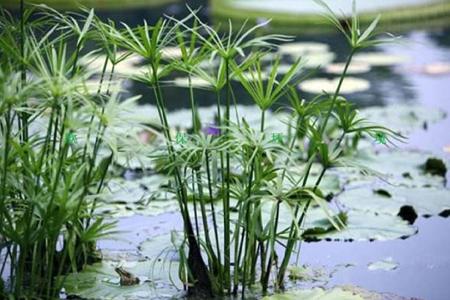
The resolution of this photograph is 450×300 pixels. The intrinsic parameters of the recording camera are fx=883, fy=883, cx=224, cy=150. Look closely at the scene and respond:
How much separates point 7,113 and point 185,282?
0.56 metres

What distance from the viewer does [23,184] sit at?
1811 mm

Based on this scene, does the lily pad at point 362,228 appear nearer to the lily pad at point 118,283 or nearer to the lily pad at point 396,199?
the lily pad at point 396,199

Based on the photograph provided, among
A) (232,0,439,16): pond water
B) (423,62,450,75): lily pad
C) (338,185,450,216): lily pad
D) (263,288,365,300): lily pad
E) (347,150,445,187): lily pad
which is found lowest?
(263,288,365,300): lily pad

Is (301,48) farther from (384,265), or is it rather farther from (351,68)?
(384,265)

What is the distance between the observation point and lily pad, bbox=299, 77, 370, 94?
3.94 meters

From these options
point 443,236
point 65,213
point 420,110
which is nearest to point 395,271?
point 443,236

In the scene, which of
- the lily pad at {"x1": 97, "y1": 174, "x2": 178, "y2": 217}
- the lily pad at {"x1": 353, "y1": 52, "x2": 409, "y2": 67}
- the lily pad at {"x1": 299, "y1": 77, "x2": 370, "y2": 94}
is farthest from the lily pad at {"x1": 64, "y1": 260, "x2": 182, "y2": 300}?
the lily pad at {"x1": 353, "y1": 52, "x2": 409, "y2": 67}

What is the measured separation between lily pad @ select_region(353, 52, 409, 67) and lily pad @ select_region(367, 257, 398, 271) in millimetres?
2360

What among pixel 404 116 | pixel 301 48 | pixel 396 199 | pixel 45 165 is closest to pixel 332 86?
pixel 404 116

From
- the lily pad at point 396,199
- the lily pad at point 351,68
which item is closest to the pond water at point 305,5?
the lily pad at point 351,68

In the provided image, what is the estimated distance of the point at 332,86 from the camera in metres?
4.01

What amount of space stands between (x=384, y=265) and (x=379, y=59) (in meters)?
2.50

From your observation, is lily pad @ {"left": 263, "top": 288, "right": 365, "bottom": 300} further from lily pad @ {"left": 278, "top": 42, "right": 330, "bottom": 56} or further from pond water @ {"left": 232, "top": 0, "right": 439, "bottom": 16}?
pond water @ {"left": 232, "top": 0, "right": 439, "bottom": 16}

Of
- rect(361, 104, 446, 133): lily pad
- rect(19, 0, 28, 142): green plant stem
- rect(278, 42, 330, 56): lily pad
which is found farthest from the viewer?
rect(278, 42, 330, 56): lily pad
